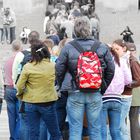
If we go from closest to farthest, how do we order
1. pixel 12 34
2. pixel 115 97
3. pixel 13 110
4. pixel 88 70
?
1. pixel 88 70
2. pixel 115 97
3. pixel 13 110
4. pixel 12 34

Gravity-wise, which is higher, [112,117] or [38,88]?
[38,88]

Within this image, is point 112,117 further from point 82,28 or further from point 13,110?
point 13,110

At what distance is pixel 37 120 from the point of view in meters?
9.14

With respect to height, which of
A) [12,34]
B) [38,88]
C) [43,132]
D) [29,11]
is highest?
[38,88]

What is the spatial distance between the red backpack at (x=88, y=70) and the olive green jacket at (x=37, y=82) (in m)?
0.69

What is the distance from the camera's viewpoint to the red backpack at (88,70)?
8375 mm

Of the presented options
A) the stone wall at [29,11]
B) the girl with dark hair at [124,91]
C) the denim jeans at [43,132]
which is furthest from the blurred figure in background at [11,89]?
the stone wall at [29,11]

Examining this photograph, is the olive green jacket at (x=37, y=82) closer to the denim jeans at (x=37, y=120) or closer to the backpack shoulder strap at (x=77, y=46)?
the denim jeans at (x=37, y=120)

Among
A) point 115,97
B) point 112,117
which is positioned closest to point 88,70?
point 115,97

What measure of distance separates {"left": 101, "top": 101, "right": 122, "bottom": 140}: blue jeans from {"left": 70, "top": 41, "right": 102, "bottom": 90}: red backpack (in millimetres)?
984

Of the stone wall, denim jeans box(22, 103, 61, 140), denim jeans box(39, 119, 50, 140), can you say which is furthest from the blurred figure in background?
the stone wall

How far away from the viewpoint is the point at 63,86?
8.56m

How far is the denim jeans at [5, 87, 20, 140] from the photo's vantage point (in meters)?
10.4

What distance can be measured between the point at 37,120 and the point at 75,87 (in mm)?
974
